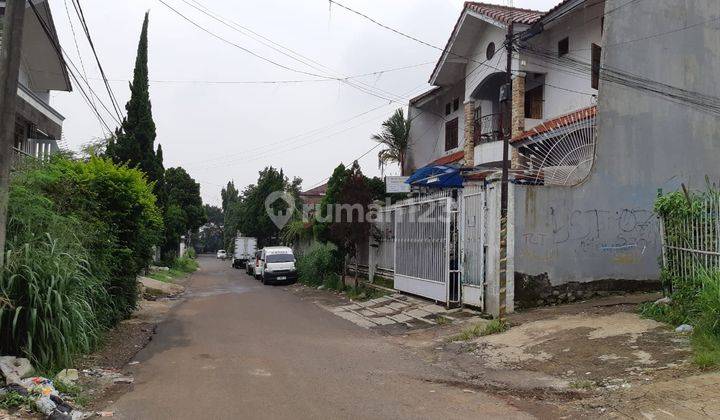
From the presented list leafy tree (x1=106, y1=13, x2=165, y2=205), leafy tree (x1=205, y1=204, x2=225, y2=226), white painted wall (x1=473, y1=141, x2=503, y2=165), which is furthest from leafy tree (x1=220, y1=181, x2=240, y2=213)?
white painted wall (x1=473, y1=141, x2=503, y2=165)

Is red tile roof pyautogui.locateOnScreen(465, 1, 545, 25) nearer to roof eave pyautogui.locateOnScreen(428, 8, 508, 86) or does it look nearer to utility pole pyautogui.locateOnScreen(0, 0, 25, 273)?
roof eave pyautogui.locateOnScreen(428, 8, 508, 86)

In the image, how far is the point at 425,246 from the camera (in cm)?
1546

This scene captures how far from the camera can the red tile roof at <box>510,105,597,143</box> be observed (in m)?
14.5

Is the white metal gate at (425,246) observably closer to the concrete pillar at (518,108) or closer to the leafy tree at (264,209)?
the concrete pillar at (518,108)

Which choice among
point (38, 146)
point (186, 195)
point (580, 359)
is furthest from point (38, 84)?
point (186, 195)

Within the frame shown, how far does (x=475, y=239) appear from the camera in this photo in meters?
12.7

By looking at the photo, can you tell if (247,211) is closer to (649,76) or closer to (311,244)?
(311,244)

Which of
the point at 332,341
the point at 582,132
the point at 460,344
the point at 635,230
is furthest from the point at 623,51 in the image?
the point at 332,341

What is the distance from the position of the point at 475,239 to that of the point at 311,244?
1857cm

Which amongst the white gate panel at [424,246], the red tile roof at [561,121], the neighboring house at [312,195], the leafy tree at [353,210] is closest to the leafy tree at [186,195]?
the neighboring house at [312,195]

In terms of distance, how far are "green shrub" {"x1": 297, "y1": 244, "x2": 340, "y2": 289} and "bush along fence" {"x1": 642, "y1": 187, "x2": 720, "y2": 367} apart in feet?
47.8

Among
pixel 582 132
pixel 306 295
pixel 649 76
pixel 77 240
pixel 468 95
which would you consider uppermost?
pixel 468 95

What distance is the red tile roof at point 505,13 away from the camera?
1800 cm

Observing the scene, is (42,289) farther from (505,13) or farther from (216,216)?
(216,216)
